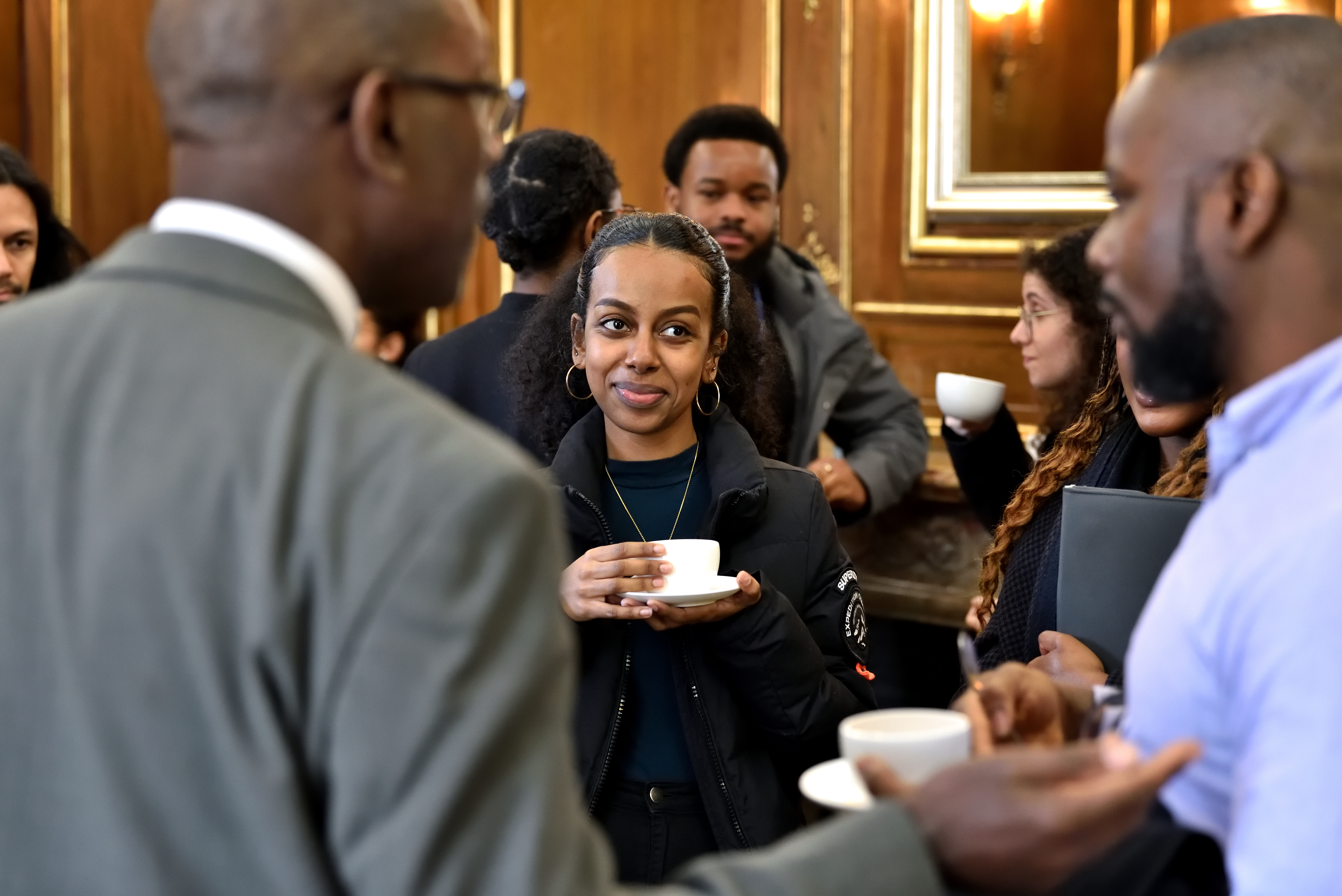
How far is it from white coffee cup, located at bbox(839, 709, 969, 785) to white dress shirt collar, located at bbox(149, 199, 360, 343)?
526mm

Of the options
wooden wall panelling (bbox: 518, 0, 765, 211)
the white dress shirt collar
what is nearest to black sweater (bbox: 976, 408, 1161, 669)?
the white dress shirt collar

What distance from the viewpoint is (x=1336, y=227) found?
1.13 meters

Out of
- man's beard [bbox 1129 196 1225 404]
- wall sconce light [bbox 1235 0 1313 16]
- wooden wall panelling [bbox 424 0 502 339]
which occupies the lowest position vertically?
wooden wall panelling [bbox 424 0 502 339]

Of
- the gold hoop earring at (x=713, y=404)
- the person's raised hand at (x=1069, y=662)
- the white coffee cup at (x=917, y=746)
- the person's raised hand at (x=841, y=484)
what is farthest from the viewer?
the person's raised hand at (x=841, y=484)

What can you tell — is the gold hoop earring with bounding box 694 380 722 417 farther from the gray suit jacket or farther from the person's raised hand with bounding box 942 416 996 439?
the gray suit jacket

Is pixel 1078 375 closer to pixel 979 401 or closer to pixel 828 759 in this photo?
pixel 979 401

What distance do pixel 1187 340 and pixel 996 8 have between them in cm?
341

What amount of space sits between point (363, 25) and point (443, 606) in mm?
421

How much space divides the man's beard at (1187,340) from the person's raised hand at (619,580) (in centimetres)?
82

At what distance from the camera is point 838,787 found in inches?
47.4

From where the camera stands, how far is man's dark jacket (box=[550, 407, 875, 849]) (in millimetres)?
1940

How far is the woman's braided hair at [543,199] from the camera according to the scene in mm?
2871

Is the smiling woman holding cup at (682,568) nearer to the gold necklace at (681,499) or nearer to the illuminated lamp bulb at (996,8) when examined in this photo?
the gold necklace at (681,499)

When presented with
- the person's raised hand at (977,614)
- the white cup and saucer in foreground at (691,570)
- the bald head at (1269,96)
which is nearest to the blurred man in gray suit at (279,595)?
the bald head at (1269,96)
